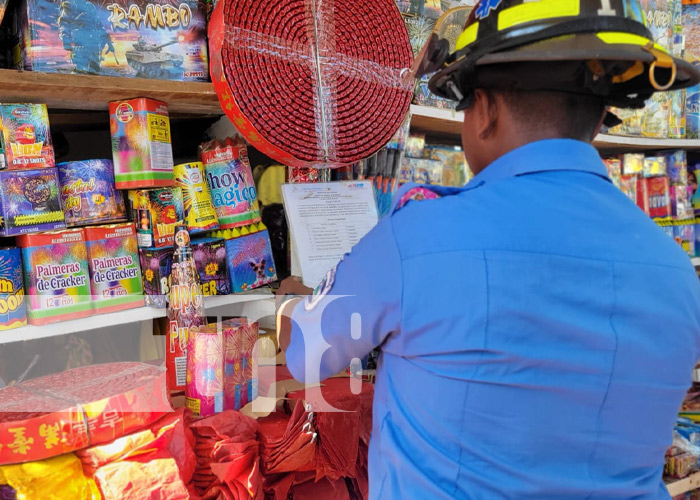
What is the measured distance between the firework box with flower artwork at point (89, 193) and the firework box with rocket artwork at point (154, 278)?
117 millimetres

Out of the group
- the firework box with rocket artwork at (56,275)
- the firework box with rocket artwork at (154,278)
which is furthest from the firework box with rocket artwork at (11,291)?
the firework box with rocket artwork at (154,278)

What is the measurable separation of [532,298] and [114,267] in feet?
3.50

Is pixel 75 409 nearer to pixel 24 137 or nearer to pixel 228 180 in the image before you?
pixel 24 137

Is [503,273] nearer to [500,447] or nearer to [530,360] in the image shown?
[530,360]

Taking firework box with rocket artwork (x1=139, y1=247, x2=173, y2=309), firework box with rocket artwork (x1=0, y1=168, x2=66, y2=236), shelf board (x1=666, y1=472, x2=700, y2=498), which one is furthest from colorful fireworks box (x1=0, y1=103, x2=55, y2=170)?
shelf board (x1=666, y1=472, x2=700, y2=498)

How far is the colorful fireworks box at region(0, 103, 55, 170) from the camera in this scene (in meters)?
1.33

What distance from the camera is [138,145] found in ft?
4.94

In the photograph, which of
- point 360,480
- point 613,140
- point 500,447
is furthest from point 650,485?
point 613,140

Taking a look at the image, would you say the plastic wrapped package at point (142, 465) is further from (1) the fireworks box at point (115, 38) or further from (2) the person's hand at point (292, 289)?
(1) the fireworks box at point (115, 38)

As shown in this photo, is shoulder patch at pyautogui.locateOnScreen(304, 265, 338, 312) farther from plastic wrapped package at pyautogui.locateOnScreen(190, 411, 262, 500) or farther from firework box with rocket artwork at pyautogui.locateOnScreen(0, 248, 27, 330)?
firework box with rocket artwork at pyautogui.locateOnScreen(0, 248, 27, 330)

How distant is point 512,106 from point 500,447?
494mm

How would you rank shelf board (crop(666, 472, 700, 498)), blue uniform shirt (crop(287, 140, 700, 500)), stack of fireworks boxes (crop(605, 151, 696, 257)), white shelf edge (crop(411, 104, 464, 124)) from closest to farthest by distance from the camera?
blue uniform shirt (crop(287, 140, 700, 500)), white shelf edge (crop(411, 104, 464, 124)), shelf board (crop(666, 472, 700, 498)), stack of fireworks boxes (crop(605, 151, 696, 257))

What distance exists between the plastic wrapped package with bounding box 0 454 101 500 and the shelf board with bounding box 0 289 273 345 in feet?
1.06

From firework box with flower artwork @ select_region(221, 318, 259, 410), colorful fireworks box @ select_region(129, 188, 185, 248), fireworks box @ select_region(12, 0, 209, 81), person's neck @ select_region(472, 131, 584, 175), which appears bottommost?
firework box with flower artwork @ select_region(221, 318, 259, 410)
